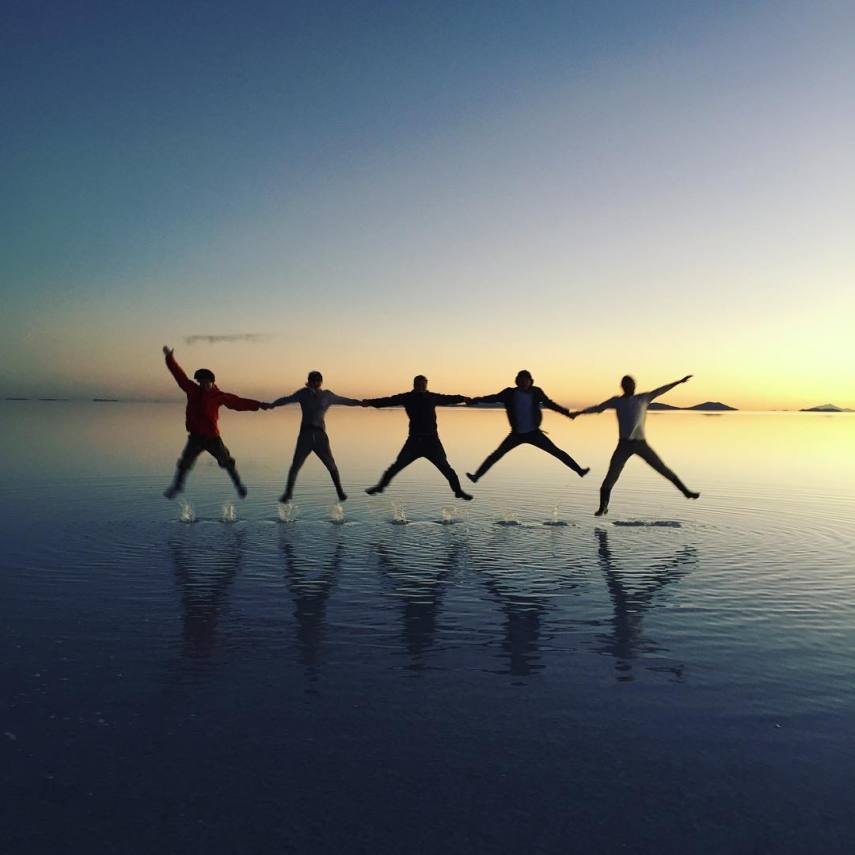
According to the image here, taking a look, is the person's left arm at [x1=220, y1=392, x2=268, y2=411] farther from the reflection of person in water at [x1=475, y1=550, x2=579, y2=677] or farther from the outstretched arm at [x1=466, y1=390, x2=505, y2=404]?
the reflection of person in water at [x1=475, y1=550, x2=579, y2=677]

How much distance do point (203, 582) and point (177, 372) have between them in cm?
742

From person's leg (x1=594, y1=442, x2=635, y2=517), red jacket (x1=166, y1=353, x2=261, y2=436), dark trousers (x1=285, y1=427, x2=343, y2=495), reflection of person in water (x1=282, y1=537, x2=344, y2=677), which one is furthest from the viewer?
dark trousers (x1=285, y1=427, x2=343, y2=495)

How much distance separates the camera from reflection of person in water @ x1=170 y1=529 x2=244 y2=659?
7.88 m

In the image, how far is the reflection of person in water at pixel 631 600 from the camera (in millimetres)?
7594

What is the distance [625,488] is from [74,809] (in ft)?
65.5

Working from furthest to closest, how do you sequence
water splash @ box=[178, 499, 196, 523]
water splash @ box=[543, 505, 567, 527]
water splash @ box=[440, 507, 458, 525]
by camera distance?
water splash @ box=[440, 507, 458, 525] < water splash @ box=[543, 505, 567, 527] < water splash @ box=[178, 499, 196, 523]

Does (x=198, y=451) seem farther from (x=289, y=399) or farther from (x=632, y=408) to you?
(x=632, y=408)

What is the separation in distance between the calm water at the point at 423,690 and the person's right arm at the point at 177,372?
3328mm

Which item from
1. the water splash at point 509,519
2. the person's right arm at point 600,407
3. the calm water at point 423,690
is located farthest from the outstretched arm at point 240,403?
the person's right arm at point 600,407

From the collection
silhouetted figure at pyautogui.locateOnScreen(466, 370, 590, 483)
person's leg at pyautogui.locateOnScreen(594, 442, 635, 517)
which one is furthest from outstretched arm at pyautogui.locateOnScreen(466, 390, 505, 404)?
person's leg at pyautogui.locateOnScreen(594, 442, 635, 517)

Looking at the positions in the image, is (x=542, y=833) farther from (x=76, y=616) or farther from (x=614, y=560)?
(x=614, y=560)

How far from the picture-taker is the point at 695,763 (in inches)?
207

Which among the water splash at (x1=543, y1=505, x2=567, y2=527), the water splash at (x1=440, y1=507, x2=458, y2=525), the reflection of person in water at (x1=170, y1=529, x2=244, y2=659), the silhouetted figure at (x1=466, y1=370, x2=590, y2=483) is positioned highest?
the silhouetted figure at (x1=466, y1=370, x2=590, y2=483)

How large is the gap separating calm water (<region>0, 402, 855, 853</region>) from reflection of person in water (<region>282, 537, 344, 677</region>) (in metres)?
0.05
